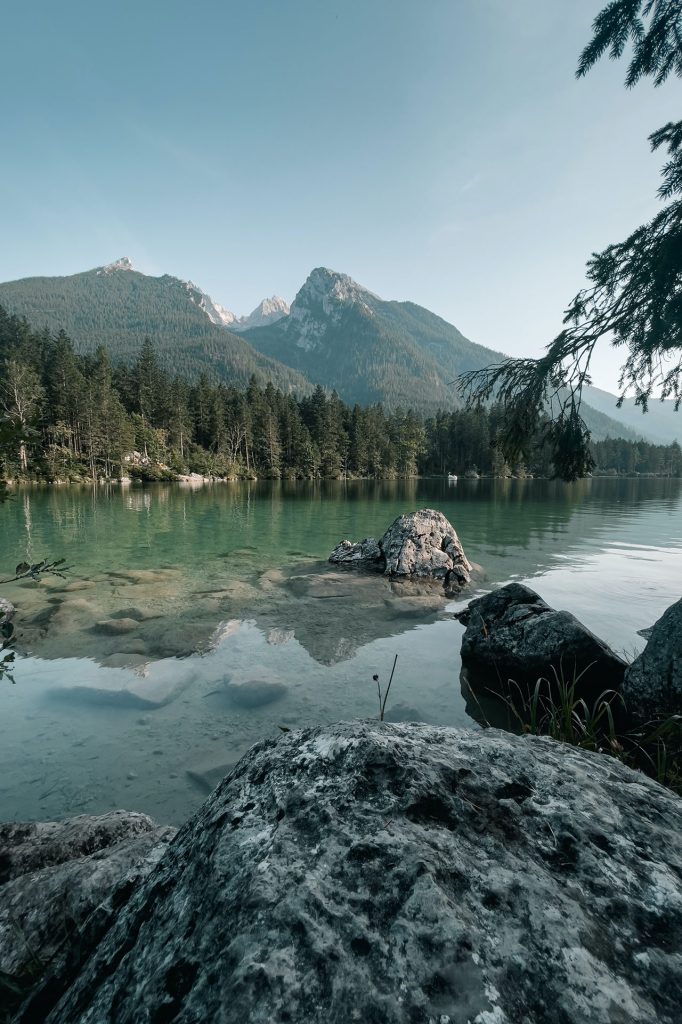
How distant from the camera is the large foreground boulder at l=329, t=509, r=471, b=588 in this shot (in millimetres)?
13828

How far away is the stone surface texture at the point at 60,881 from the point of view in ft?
6.24

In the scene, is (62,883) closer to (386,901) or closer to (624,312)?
(386,901)

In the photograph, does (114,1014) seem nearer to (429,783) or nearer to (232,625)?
(429,783)

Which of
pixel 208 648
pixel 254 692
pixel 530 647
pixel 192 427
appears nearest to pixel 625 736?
pixel 530 647

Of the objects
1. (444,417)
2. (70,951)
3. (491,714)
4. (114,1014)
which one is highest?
(444,417)

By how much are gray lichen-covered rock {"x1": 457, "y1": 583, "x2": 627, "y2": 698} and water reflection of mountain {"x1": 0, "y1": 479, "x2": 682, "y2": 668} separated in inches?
74.2

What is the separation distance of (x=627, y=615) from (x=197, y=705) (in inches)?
370

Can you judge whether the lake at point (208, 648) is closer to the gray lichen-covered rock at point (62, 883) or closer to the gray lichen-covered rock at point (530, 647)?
the gray lichen-covered rock at point (530, 647)

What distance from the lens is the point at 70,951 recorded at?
62.0 inches

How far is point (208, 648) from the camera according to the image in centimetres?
789

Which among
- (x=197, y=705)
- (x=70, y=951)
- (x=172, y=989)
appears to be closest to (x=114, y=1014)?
(x=172, y=989)

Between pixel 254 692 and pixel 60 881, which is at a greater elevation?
pixel 60 881

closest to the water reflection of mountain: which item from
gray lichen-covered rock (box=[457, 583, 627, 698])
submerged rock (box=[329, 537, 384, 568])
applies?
submerged rock (box=[329, 537, 384, 568])

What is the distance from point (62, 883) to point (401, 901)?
203cm
